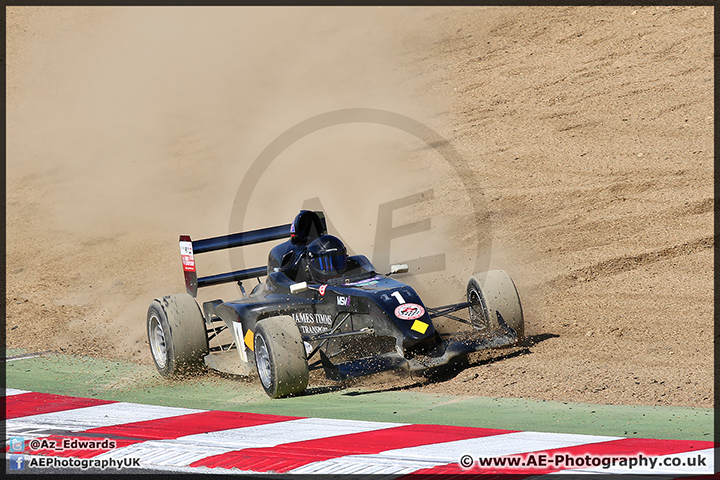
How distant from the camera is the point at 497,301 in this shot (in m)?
7.82

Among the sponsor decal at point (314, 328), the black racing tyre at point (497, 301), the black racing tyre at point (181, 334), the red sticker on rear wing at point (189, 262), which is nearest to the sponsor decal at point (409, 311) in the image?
the black racing tyre at point (497, 301)

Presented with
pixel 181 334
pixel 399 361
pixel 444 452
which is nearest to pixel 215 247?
pixel 181 334

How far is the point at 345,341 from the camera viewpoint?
779 centimetres

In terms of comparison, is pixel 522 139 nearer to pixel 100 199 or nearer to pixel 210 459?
pixel 100 199

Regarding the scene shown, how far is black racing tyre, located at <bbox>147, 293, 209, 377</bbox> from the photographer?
26.3 feet

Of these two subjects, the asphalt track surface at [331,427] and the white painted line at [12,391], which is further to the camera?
the white painted line at [12,391]

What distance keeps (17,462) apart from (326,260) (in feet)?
12.4

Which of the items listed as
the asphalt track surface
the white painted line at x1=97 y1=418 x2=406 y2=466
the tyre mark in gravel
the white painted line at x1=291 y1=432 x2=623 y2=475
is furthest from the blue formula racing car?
the tyre mark in gravel

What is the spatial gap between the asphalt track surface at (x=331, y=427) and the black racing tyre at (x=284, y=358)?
0.14m

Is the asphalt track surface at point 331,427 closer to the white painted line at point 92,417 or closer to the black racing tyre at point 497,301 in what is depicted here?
the white painted line at point 92,417

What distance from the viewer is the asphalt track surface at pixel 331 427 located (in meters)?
4.82

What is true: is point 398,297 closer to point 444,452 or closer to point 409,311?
point 409,311

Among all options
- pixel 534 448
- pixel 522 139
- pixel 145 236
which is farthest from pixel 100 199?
pixel 534 448

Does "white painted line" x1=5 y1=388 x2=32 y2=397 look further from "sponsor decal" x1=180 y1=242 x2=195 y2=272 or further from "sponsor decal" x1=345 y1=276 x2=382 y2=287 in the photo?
"sponsor decal" x1=345 y1=276 x2=382 y2=287
